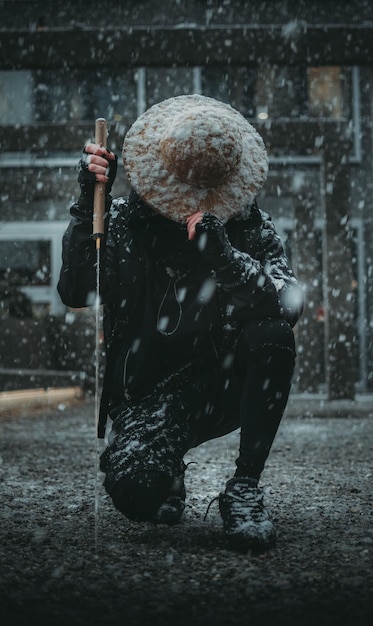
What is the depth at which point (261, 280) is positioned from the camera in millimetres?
2232

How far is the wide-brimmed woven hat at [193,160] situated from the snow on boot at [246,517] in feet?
2.63

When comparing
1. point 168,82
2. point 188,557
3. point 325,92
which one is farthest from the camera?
point 325,92

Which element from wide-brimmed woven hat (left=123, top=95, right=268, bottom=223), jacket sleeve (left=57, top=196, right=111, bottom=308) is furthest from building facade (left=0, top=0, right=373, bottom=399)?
jacket sleeve (left=57, top=196, right=111, bottom=308)

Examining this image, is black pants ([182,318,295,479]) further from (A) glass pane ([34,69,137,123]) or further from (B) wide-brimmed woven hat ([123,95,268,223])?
(A) glass pane ([34,69,137,123])

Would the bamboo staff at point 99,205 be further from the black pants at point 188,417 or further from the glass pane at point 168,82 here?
the glass pane at point 168,82

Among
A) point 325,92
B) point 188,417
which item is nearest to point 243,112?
point 325,92

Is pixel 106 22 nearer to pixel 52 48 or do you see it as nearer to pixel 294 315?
pixel 52 48

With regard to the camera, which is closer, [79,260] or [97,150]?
[97,150]

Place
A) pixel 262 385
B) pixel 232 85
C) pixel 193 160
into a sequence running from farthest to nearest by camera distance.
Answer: pixel 232 85 → pixel 262 385 → pixel 193 160

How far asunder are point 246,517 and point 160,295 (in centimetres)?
74

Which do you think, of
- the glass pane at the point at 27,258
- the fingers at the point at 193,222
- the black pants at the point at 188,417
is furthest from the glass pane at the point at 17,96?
the fingers at the point at 193,222

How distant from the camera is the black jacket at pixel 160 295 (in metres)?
2.40

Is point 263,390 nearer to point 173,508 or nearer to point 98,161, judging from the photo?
point 173,508

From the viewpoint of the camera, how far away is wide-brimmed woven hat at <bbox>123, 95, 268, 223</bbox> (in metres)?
2.18
